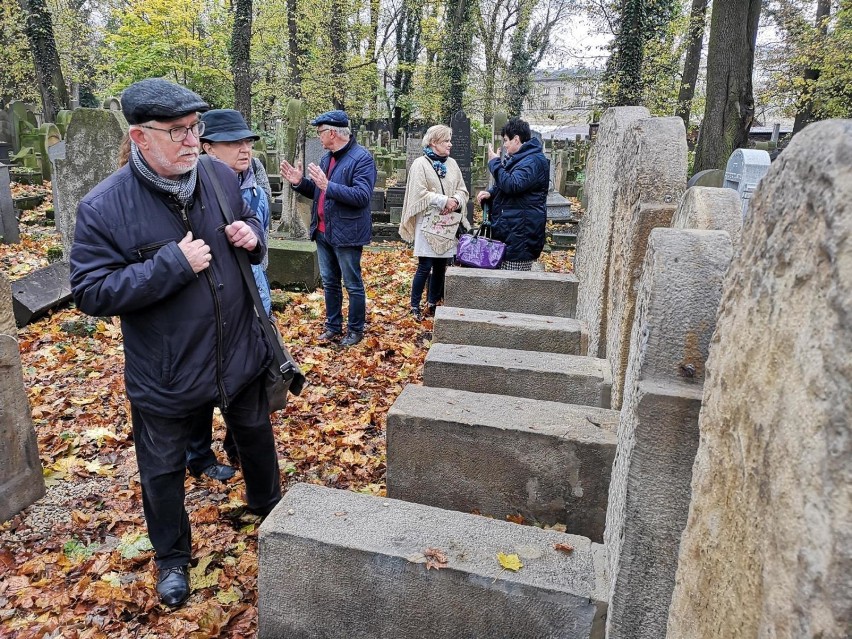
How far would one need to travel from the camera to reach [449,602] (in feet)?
6.81

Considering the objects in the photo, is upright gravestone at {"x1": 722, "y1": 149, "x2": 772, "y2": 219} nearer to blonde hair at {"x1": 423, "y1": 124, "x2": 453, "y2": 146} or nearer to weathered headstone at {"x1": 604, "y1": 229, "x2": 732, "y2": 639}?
blonde hair at {"x1": 423, "y1": 124, "x2": 453, "y2": 146}

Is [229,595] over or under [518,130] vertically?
under

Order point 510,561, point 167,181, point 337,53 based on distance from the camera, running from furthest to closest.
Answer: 1. point 337,53
2. point 167,181
3. point 510,561

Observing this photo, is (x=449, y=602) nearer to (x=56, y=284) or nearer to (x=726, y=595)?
(x=726, y=595)

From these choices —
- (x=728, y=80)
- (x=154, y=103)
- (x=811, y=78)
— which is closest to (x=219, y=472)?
(x=154, y=103)

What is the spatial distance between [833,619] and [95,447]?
14.3 ft

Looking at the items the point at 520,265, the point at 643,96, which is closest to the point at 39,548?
the point at 520,265

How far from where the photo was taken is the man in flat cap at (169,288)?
2244 mm

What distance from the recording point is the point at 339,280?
5.69 metres

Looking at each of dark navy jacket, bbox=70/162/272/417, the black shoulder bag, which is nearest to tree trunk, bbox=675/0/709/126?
the black shoulder bag

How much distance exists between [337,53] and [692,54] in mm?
12840

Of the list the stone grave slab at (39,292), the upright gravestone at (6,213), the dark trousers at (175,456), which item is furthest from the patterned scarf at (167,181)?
the upright gravestone at (6,213)

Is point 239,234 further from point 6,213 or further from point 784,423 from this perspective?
point 6,213

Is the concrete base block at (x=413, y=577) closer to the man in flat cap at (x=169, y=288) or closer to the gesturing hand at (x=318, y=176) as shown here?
the man in flat cap at (x=169, y=288)
